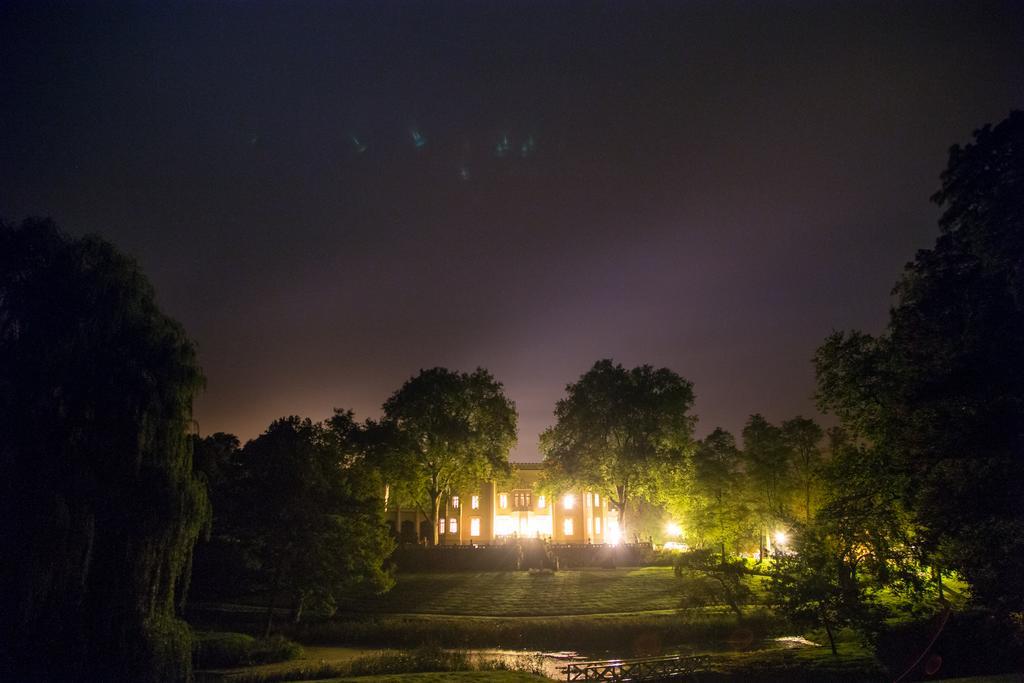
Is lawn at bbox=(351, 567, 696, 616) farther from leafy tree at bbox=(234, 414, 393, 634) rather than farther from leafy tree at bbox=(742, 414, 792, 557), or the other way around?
leafy tree at bbox=(742, 414, 792, 557)

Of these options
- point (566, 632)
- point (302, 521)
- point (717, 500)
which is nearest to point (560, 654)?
point (566, 632)

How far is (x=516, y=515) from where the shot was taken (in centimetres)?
7825

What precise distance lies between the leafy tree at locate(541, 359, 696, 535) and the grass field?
319 inches

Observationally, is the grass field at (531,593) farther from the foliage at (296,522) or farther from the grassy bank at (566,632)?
the foliage at (296,522)

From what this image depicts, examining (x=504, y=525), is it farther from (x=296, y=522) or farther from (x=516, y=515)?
(x=296, y=522)

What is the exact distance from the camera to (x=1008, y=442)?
1691 centimetres

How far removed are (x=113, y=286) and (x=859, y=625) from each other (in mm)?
26197

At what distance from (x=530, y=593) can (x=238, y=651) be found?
19589 millimetres

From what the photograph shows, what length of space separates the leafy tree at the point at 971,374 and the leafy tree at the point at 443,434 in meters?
40.6

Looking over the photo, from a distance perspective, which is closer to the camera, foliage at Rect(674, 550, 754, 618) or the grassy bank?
the grassy bank

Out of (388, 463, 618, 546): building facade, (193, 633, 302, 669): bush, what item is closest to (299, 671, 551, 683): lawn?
(193, 633, 302, 669): bush

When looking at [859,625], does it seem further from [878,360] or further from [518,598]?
[518,598]

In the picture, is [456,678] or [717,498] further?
[717,498]

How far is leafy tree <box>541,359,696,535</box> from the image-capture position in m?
51.9
